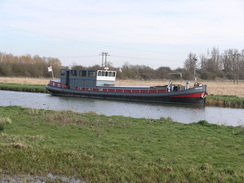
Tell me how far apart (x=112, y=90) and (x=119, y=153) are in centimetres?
3195

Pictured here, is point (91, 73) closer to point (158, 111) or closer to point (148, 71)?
point (158, 111)

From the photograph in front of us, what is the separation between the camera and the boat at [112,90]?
3647 cm

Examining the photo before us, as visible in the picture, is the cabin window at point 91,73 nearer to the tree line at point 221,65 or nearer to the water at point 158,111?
the water at point 158,111

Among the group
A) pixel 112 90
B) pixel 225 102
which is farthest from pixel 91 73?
pixel 225 102

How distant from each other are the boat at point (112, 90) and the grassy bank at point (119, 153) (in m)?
22.7

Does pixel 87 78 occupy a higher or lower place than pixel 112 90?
higher

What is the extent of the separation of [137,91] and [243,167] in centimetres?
3118

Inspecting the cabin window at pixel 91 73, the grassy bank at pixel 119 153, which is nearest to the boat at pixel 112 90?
the cabin window at pixel 91 73

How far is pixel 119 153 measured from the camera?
373 inches

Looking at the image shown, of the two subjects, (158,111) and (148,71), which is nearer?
(158,111)

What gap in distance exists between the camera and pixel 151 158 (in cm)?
905

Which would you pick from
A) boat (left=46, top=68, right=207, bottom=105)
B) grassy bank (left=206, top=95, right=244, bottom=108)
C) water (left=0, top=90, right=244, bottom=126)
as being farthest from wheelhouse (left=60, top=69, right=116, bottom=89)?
grassy bank (left=206, top=95, right=244, bottom=108)

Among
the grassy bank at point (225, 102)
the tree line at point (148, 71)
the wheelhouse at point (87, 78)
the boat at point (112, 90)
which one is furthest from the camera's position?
the tree line at point (148, 71)

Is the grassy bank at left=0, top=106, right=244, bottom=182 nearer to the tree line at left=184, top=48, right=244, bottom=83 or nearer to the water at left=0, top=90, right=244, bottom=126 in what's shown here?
the water at left=0, top=90, right=244, bottom=126
